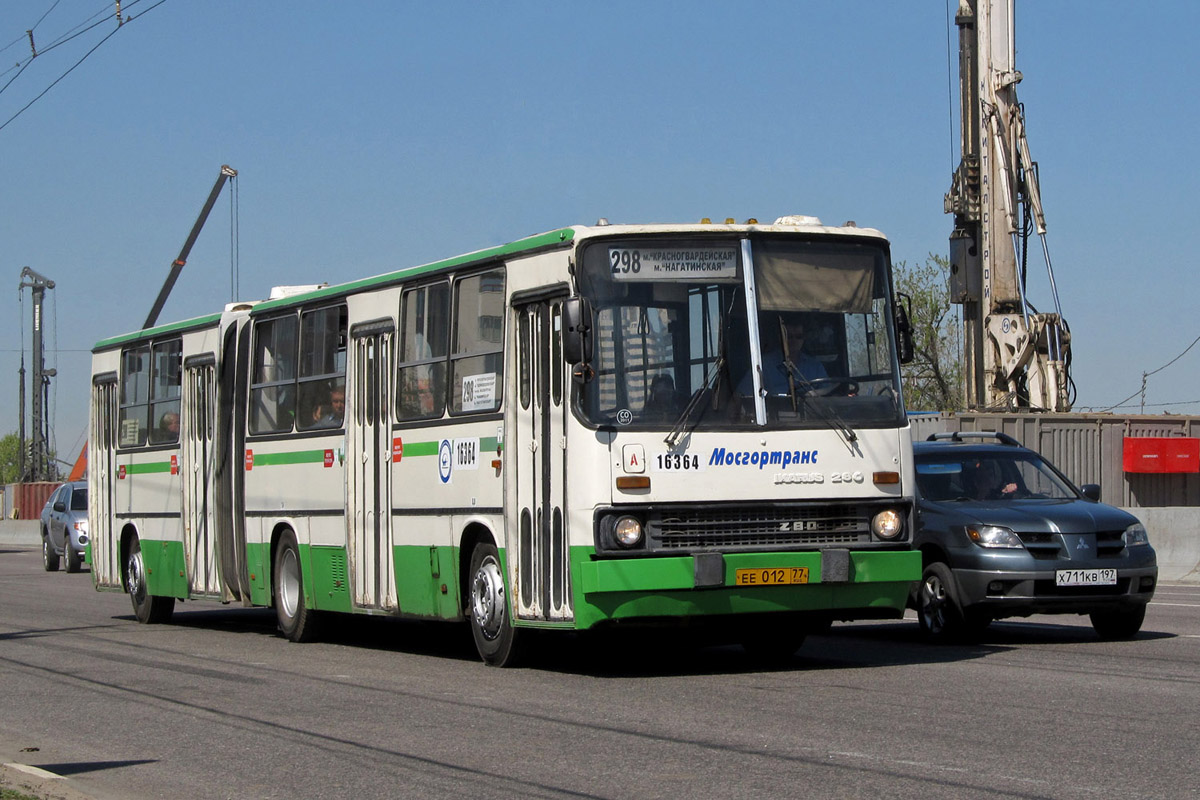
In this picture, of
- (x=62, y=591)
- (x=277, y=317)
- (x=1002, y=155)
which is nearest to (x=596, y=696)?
(x=277, y=317)

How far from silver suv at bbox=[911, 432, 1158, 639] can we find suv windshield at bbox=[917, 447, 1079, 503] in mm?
21

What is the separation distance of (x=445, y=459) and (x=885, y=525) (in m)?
3.58

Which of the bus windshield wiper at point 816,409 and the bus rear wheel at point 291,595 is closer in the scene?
the bus windshield wiper at point 816,409

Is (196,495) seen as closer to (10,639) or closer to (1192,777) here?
(10,639)

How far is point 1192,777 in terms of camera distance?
7.66 m

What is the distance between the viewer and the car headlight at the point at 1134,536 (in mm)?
14500

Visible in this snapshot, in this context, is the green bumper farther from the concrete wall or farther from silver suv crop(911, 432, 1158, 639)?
the concrete wall

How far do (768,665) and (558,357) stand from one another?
2.86 m

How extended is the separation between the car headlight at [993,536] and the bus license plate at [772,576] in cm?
284

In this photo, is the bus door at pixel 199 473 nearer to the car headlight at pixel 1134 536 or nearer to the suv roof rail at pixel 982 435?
the suv roof rail at pixel 982 435

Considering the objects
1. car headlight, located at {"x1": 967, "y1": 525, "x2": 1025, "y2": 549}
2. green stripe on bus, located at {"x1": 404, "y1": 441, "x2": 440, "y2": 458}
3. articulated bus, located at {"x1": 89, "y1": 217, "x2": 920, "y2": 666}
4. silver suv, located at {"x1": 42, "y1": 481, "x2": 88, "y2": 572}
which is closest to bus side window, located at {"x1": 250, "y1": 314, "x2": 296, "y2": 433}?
articulated bus, located at {"x1": 89, "y1": 217, "x2": 920, "y2": 666}

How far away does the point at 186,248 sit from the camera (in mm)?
41500

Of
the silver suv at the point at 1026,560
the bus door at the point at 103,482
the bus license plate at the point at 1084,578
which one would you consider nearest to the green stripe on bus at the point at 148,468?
the bus door at the point at 103,482

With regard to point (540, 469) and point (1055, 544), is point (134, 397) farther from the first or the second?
point (1055, 544)
